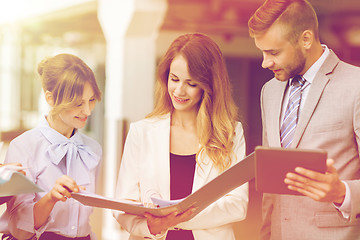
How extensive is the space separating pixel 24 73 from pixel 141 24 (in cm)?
736

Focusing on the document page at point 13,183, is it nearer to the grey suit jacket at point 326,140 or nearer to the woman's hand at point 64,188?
the woman's hand at point 64,188

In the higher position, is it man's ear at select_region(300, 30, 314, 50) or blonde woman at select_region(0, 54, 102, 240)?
man's ear at select_region(300, 30, 314, 50)

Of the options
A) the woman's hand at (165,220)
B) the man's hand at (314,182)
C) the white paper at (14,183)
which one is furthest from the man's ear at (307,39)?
the white paper at (14,183)

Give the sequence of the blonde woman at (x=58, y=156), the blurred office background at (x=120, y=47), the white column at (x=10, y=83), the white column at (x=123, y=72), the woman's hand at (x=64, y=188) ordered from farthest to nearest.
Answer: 1. the white column at (x=10, y=83)
2. the blurred office background at (x=120, y=47)
3. the white column at (x=123, y=72)
4. the blonde woman at (x=58, y=156)
5. the woman's hand at (x=64, y=188)

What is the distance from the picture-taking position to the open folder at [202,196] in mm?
1745

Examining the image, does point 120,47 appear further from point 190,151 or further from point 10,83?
point 10,83

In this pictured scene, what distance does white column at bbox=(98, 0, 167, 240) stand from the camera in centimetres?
518

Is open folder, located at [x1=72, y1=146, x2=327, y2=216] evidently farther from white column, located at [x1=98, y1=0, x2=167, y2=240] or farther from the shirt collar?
white column, located at [x1=98, y1=0, x2=167, y2=240]

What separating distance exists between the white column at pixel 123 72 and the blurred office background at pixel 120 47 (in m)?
0.01

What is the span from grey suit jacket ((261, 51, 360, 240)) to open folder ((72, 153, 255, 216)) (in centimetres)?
36

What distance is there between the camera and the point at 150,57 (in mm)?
5621

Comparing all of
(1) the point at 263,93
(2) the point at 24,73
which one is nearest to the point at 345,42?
(2) the point at 24,73

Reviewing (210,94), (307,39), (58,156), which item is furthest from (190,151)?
(307,39)

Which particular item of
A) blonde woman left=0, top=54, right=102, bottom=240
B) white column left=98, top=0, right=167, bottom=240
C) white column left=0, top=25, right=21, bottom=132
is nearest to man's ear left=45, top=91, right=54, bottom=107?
blonde woman left=0, top=54, right=102, bottom=240
